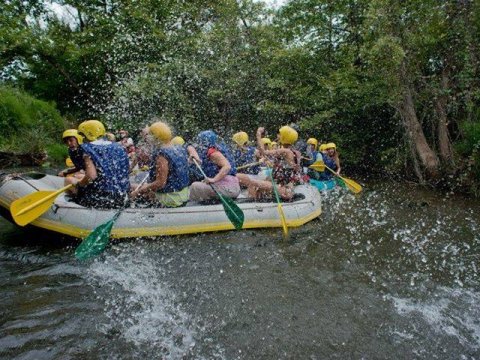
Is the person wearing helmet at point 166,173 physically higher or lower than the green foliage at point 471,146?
higher

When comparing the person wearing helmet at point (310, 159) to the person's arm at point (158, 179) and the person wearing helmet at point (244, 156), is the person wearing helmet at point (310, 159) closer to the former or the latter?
the person wearing helmet at point (244, 156)

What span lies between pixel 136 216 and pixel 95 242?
796 millimetres

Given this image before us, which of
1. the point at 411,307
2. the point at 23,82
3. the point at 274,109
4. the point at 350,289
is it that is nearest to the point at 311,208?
the point at 350,289

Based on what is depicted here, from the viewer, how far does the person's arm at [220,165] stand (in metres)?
5.69

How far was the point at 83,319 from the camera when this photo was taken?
336cm

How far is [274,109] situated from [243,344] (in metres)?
10.8

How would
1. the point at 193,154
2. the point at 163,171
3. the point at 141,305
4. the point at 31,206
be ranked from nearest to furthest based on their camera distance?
the point at 141,305 < the point at 31,206 < the point at 163,171 < the point at 193,154

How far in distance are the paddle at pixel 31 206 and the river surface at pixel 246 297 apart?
0.47 metres

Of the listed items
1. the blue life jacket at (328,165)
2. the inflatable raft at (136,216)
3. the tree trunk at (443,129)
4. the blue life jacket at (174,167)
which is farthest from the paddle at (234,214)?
the tree trunk at (443,129)

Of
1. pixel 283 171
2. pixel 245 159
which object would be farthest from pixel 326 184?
pixel 283 171

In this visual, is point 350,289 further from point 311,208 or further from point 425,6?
point 425,6

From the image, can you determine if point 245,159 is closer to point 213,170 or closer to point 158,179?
point 213,170

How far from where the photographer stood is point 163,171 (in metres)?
5.28

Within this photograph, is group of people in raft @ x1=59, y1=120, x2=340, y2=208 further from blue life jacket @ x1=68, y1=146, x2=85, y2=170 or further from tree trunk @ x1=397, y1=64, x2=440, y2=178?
tree trunk @ x1=397, y1=64, x2=440, y2=178
